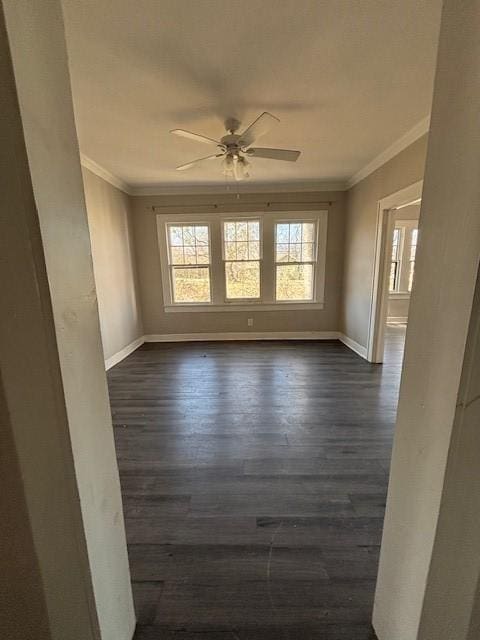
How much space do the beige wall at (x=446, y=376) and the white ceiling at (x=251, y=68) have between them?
1292 mm

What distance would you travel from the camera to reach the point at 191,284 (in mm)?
4969

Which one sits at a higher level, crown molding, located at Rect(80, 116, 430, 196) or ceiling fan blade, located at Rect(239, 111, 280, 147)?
crown molding, located at Rect(80, 116, 430, 196)

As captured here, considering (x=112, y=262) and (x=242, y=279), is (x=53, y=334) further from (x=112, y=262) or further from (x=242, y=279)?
(x=242, y=279)

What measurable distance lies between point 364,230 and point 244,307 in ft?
7.58

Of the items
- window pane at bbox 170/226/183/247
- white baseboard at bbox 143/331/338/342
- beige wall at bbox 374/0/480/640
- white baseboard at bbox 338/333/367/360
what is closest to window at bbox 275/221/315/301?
white baseboard at bbox 143/331/338/342

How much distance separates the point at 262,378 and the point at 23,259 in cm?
303

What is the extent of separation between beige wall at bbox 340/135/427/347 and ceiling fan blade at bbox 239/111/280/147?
5.48 feet

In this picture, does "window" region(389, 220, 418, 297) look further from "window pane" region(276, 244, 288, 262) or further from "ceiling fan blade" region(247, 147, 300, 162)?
"ceiling fan blade" region(247, 147, 300, 162)

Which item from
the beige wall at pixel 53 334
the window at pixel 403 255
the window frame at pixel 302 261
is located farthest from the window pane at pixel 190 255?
the window at pixel 403 255

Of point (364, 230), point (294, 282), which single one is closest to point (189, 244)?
point (294, 282)

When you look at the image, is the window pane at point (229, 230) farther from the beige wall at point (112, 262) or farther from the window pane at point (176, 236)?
the beige wall at point (112, 262)

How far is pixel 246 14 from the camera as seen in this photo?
1385mm

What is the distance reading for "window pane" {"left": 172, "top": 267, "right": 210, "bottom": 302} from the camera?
16.1 feet

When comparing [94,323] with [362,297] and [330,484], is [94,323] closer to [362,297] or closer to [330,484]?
[330,484]
